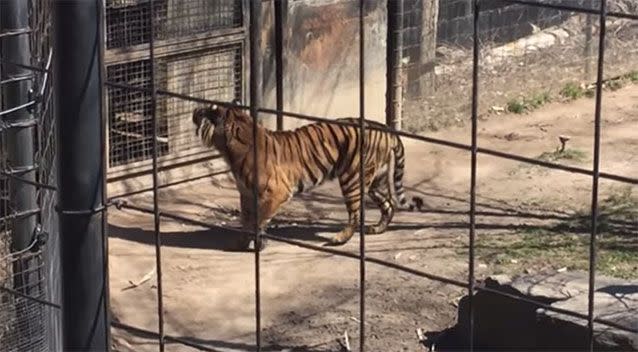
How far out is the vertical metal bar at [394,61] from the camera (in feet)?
34.3

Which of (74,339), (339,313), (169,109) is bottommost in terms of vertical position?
(339,313)

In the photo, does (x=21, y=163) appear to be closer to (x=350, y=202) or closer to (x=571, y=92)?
(x=350, y=202)

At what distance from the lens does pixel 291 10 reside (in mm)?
9836

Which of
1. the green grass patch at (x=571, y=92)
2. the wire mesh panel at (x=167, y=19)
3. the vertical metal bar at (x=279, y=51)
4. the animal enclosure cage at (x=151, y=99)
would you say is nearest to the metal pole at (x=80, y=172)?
the animal enclosure cage at (x=151, y=99)

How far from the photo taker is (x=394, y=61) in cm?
1052

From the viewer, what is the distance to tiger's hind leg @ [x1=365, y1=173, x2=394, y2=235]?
890 cm

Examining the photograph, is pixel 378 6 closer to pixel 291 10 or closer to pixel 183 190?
pixel 291 10

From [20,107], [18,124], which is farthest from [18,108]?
[18,124]

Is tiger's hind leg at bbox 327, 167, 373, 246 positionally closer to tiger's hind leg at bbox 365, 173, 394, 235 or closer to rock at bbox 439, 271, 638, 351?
tiger's hind leg at bbox 365, 173, 394, 235

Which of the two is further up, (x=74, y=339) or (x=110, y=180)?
(x=74, y=339)

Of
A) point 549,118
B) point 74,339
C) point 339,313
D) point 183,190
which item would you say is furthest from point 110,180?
point 74,339

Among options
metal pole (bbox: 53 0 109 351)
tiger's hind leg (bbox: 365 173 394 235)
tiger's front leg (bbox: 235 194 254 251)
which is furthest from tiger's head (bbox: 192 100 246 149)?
metal pole (bbox: 53 0 109 351)

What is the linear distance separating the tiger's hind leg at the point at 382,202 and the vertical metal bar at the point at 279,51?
38.4 inches

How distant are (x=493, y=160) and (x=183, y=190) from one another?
6.55 feet
